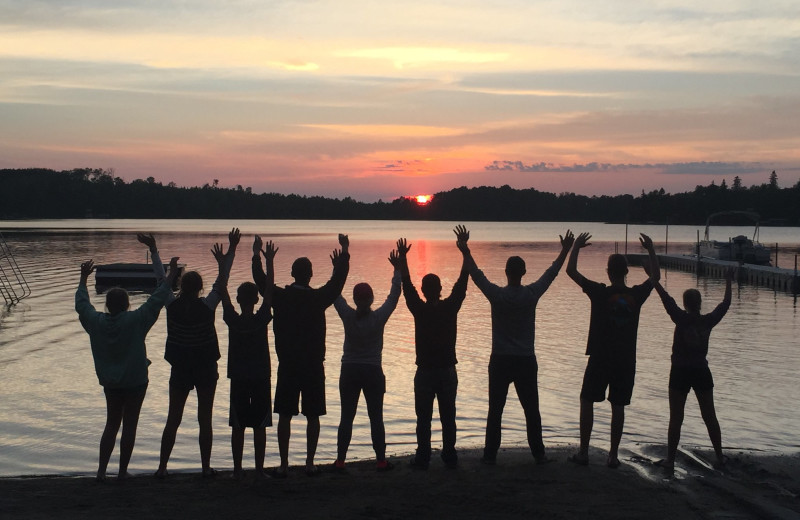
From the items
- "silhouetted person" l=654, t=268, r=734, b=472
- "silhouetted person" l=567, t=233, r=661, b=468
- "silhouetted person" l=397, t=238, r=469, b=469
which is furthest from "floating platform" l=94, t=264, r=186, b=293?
"silhouetted person" l=654, t=268, r=734, b=472

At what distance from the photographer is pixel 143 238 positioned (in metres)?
8.00

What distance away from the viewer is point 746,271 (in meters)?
52.4

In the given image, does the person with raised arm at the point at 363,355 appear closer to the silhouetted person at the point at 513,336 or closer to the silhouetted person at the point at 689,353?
the silhouetted person at the point at 513,336

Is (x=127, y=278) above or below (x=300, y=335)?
below

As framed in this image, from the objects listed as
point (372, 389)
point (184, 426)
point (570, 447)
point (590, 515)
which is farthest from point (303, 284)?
point (184, 426)

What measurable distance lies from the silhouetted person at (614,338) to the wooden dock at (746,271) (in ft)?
108

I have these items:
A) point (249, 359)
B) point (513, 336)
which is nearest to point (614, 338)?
point (513, 336)

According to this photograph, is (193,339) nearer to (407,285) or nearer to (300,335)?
(300,335)

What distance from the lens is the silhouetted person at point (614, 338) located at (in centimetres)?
838

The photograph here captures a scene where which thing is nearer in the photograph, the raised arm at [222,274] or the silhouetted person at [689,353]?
the raised arm at [222,274]

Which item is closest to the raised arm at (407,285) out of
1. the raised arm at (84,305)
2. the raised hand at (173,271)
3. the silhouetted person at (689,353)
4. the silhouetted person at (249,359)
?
the silhouetted person at (249,359)

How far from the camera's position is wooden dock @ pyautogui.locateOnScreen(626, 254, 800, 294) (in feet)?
150

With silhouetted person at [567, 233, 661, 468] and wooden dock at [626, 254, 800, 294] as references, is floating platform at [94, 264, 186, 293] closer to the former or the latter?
wooden dock at [626, 254, 800, 294]

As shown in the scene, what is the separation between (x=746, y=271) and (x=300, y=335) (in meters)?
49.7
